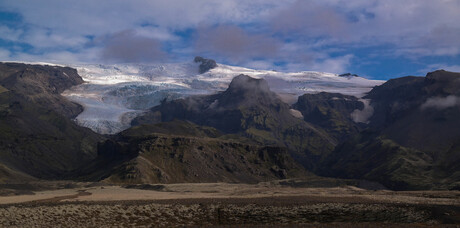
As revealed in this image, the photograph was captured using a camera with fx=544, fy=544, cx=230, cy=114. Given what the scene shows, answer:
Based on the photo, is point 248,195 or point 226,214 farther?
point 248,195

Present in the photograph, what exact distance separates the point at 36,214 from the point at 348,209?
5044 centimetres

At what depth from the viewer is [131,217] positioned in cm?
8781

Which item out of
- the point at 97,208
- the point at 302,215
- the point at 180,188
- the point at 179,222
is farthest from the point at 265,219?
the point at 180,188

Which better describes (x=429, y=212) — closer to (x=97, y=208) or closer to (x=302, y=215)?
(x=302, y=215)

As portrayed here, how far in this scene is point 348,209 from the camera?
299ft

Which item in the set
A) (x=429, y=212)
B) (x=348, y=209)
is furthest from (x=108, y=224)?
(x=429, y=212)

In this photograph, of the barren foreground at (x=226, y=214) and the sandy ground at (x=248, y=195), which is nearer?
the barren foreground at (x=226, y=214)

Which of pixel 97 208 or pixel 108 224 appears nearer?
pixel 108 224

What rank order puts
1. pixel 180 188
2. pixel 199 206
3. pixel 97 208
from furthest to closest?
pixel 180 188
pixel 199 206
pixel 97 208

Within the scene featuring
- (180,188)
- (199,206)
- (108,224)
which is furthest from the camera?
(180,188)

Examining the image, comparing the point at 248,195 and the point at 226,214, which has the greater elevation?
the point at 226,214

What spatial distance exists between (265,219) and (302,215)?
6.20 meters

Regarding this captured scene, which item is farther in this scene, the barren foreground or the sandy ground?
the sandy ground

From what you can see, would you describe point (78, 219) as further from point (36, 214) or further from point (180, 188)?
point (180, 188)
